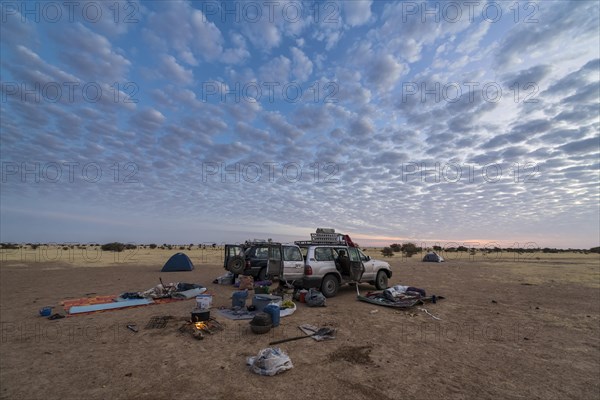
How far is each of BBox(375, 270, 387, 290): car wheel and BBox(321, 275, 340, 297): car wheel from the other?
7.48ft

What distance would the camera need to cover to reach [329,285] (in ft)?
38.8

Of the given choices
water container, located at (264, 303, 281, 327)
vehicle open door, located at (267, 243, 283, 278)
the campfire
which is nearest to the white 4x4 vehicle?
vehicle open door, located at (267, 243, 283, 278)

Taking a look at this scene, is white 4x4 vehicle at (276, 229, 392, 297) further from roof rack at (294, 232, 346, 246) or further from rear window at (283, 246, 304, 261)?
rear window at (283, 246, 304, 261)

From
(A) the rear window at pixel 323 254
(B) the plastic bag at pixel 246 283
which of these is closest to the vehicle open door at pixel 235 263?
(B) the plastic bag at pixel 246 283

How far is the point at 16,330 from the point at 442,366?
9258 millimetres

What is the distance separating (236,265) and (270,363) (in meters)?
10.0

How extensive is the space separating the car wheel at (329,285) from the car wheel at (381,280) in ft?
7.48

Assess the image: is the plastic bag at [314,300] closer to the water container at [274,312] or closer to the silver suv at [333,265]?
the silver suv at [333,265]

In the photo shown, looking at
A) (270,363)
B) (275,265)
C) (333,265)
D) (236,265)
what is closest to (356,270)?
(333,265)

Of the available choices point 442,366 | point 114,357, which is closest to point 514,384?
point 442,366

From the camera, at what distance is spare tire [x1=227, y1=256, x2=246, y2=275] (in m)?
14.8

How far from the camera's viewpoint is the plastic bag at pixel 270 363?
506cm

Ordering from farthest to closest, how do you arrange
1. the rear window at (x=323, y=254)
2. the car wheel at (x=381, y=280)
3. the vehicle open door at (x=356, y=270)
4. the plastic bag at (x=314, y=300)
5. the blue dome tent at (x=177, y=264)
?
the blue dome tent at (x=177, y=264)
the car wheel at (x=381, y=280)
the vehicle open door at (x=356, y=270)
the rear window at (x=323, y=254)
the plastic bag at (x=314, y=300)

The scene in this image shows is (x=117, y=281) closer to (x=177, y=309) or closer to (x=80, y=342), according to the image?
(x=177, y=309)
